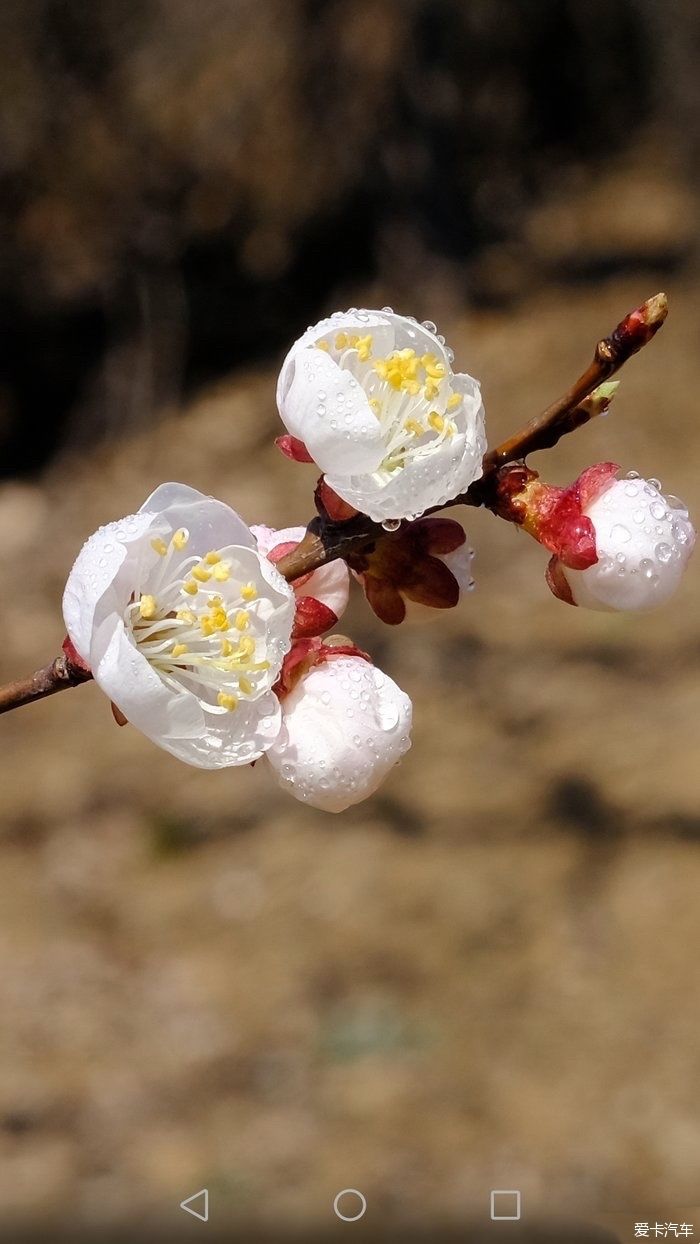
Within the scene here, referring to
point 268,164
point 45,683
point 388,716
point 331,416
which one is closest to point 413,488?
point 331,416

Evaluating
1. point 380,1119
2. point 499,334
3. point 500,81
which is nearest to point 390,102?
point 500,81

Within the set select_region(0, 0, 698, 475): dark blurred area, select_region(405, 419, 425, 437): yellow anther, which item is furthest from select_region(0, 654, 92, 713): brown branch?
select_region(0, 0, 698, 475): dark blurred area

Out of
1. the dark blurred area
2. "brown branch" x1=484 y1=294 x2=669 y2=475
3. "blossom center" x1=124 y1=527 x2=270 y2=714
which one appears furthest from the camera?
the dark blurred area

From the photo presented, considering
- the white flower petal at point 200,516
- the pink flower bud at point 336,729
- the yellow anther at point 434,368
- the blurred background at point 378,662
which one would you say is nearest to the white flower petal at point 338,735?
the pink flower bud at point 336,729

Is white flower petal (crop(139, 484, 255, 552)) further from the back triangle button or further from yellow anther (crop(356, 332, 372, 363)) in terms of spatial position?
the back triangle button

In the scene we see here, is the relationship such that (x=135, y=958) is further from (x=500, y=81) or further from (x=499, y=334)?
(x=500, y=81)
